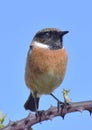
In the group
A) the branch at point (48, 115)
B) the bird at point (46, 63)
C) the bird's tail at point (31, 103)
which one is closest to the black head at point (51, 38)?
the bird at point (46, 63)

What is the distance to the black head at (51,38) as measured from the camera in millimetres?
5172

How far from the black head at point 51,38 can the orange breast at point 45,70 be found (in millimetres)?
176

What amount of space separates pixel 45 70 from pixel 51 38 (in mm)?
732

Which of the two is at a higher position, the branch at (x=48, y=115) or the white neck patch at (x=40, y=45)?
the branch at (x=48, y=115)

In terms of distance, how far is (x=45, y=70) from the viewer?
4773 mm

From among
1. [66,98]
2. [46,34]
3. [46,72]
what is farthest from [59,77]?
[66,98]

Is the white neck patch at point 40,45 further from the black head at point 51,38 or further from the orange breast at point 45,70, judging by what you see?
the orange breast at point 45,70

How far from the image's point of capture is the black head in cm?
517

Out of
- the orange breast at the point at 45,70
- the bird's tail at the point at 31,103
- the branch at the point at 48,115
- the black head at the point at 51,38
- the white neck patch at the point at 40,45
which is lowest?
the bird's tail at the point at 31,103

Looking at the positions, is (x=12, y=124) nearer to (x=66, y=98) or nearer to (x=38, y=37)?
(x=66, y=98)

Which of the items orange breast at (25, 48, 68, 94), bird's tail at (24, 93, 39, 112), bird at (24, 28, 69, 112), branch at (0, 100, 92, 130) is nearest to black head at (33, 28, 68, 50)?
bird at (24, 28, 69, 112)

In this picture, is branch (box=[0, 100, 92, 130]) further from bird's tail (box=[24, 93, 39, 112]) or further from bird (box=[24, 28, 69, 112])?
bird's tail (box=[24, 93, 39, 112])

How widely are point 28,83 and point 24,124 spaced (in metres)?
3.26

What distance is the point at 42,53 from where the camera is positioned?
5113 mm
